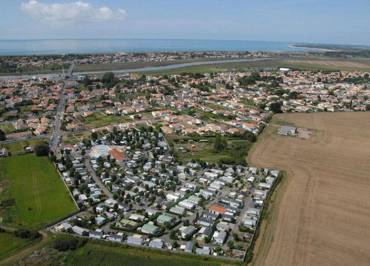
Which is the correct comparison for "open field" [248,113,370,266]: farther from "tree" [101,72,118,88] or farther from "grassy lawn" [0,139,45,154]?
"tree" [101,72,118,88]

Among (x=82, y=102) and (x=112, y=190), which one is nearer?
(x=112, y=190)

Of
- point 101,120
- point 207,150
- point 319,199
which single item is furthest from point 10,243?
point 101,120

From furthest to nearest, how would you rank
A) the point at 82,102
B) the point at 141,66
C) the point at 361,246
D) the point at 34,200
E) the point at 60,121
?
the point at 141,66
the point at 82,102
the point at 60,121
the point at 34,200
the point at 361,246

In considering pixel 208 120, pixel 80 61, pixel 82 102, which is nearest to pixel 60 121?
pixel 82 102

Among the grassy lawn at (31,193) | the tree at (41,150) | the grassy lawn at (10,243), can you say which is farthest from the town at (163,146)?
the grassy lawn at (10,243)

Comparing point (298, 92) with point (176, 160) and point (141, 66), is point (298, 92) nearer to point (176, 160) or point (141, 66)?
point (176, 160)

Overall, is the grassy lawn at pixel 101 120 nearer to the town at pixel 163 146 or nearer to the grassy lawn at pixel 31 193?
the town at pixel 163 146
